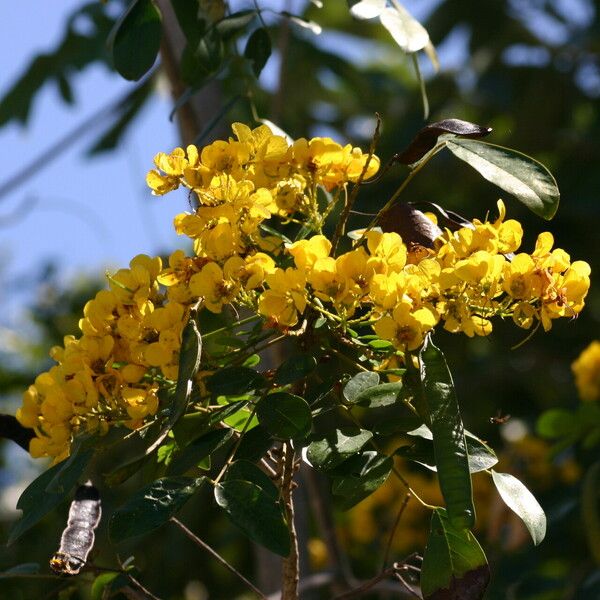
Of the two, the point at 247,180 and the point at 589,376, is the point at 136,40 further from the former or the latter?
the point at 589,376

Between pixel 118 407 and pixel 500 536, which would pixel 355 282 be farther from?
pixel 500 536

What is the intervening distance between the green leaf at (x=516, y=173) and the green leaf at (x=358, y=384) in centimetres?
18

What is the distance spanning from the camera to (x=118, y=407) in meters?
0.83

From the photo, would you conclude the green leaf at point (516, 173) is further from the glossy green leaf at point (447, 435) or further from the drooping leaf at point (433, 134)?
the glossy green leaf at point (447, 435)

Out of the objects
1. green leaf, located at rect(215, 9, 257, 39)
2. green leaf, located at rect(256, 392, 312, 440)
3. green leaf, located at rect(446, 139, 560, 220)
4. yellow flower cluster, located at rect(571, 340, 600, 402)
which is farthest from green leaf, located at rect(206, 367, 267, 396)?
yellow flower cluster, located at rect(571, 340, 600, 402)

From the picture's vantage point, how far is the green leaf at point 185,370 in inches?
29.6

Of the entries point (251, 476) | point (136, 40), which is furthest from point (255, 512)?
point (136, 40)

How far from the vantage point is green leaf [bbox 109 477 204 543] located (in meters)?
0.76

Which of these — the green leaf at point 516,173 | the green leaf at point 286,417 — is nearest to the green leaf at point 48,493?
the green leaf at point 286,417

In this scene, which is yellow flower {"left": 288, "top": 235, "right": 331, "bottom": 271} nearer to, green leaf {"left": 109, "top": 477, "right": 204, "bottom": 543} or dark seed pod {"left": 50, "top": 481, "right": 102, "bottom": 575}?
green leaf {"left": 109, "top": 477, "right": 204, "bottom": 543}

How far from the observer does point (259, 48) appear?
1.22 meters

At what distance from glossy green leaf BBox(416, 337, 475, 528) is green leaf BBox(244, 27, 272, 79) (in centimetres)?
56

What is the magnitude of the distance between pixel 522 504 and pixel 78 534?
358 mm

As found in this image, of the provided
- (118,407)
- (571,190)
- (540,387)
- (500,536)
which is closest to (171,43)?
(118,407)
